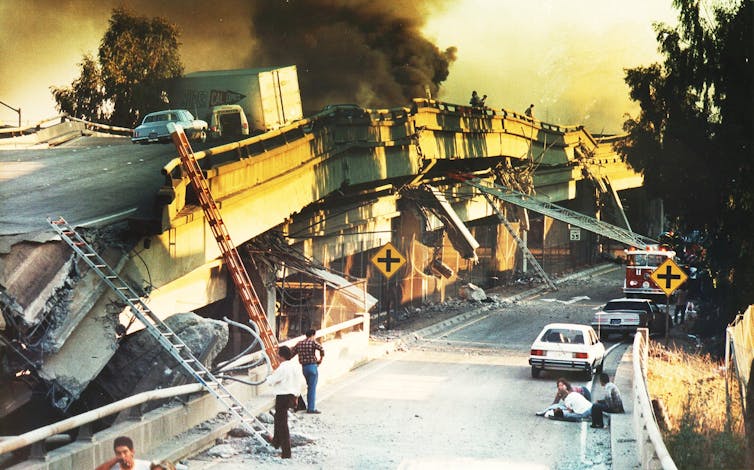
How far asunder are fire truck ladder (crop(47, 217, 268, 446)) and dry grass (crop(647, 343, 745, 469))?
7528 millimetres

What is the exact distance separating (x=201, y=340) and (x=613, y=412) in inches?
325

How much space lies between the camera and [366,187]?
40.5m

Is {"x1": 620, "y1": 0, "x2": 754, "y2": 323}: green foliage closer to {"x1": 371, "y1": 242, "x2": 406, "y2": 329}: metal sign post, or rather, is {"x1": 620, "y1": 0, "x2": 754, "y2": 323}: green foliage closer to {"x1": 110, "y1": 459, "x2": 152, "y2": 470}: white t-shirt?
{"x1": 371, "y1": 242, "x2": 406, "y2": 329}: metal sign post

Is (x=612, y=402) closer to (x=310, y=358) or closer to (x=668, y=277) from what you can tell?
(x=310, y=358)

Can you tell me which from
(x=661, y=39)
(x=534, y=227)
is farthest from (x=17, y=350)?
(x=534, y=227)

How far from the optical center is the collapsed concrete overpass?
1852 centimetres

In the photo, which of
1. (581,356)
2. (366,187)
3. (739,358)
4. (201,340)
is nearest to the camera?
(201,340)

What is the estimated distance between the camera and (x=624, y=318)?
1485 inches

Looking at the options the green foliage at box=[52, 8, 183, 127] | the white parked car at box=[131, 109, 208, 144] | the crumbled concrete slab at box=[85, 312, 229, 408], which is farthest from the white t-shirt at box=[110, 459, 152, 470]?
the green foliage at box=[52, 8, 183, 127]

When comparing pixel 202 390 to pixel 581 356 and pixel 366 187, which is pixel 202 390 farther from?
pixel 366 187

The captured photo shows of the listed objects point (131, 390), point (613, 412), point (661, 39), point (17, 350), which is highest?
point (661, 39)

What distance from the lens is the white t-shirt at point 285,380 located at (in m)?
17.0

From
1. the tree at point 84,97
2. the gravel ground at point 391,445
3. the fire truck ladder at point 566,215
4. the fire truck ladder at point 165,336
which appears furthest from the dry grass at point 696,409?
the tree at point 84,97

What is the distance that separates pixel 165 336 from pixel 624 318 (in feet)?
73.4
